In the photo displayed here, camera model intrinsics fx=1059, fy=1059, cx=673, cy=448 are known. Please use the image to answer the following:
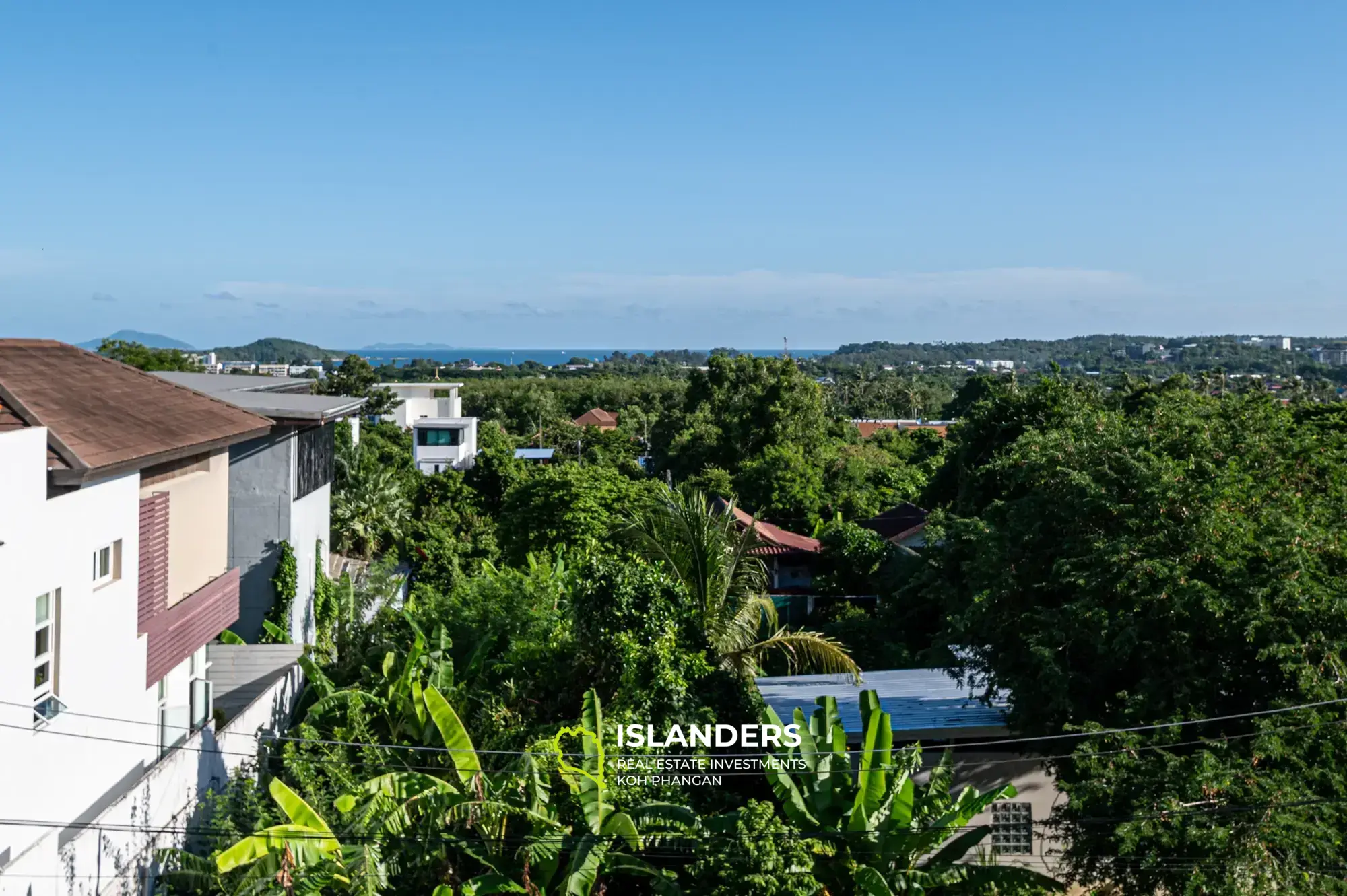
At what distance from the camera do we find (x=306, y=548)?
70.9 ft

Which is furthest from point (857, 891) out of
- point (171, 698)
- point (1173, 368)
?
point (1173, 368)

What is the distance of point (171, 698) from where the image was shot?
1505cm

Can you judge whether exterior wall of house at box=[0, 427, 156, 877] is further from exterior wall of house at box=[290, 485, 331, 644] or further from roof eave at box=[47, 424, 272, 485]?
exterior wall of house at box=[290, 485, 331, 644]

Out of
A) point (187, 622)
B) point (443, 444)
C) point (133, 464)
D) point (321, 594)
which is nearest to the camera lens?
point (133, 464)

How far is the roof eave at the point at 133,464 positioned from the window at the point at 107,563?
87cm

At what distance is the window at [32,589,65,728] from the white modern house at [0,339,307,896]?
17 mm

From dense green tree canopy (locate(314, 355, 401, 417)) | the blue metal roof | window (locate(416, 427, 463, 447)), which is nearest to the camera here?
the blue metal roof

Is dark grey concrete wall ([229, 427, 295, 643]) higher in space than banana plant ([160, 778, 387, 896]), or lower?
higher

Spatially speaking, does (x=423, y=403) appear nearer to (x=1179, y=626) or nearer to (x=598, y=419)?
(x=598, y=419)

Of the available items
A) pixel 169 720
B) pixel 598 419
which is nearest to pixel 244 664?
pixel 169 720

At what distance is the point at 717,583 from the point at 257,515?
9538 millimetres

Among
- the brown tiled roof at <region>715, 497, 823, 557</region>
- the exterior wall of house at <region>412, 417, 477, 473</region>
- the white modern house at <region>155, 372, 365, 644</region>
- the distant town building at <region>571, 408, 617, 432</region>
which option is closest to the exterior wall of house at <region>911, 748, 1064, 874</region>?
the white modern house at <region>155, 372, 365, 644</region>

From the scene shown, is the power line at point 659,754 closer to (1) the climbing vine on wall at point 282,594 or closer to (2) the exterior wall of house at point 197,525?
(2) the exterior wall of house at point 197,525

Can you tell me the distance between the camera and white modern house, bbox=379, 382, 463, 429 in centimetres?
7431
